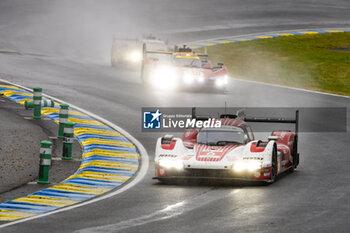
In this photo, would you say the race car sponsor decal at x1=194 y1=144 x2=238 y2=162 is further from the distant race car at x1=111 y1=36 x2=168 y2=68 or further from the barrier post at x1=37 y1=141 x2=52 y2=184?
the distant race car at x1=111 y1=36 x2=168 y2=68

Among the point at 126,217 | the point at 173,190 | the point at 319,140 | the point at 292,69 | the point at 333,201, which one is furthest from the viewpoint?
the point at 292,69

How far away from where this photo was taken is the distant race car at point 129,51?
43312 millimetres

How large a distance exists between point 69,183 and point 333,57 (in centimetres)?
3052

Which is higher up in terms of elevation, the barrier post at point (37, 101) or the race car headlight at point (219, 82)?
the race car headlight at point (219, 82)

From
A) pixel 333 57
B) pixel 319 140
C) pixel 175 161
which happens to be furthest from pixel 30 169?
pixel 333 57

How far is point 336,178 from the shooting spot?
16.9m

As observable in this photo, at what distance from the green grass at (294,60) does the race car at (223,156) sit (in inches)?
700

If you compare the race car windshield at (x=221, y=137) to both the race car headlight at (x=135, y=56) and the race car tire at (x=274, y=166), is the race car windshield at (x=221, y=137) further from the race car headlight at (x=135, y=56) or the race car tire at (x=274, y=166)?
the race car headlight at (x=135, y=56)

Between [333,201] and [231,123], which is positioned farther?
[231,123]

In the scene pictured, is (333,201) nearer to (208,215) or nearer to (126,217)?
(208,215)

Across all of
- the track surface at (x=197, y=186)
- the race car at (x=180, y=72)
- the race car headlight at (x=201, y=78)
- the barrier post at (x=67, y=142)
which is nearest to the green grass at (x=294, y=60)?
the track surface at (x=197, y=186)

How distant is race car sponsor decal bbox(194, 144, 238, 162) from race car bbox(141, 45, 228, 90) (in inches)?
649

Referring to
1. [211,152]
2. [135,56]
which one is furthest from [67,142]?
[135,56]

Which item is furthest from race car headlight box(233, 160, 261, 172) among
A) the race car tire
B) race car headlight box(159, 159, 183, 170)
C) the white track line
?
the white track line
